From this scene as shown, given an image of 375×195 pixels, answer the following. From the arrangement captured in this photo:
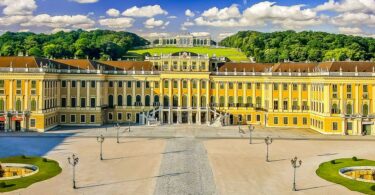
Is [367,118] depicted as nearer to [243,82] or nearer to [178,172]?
[243,82]

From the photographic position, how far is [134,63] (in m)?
86.2

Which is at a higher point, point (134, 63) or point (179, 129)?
point (134, 63)

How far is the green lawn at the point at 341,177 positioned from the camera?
116ft

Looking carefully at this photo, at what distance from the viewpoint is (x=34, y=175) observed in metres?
38.8

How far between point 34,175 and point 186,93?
46.7 meters

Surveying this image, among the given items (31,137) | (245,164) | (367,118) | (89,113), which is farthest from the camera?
(89,113)

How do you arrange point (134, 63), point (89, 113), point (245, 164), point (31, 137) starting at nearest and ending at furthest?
1. point (245, 164)
2. point (31, 137)
3. point (89, 113)
4. point (134, 63)

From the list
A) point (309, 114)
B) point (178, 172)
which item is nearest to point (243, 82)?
point (309, 114)

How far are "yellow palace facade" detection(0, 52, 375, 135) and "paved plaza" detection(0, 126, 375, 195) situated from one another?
4951mm

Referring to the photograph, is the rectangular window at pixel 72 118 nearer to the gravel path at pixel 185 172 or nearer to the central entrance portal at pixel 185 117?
the central entrance portal at pixel 185 117

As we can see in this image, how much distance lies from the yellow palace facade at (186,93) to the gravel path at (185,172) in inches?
996

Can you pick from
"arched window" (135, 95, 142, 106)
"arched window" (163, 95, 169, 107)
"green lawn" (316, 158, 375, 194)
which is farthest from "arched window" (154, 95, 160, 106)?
"green lawn" (316, 158, 375, 194)

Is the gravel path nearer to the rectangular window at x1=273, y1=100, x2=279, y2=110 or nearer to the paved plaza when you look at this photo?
the paved plaza

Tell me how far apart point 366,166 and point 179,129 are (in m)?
35.8
